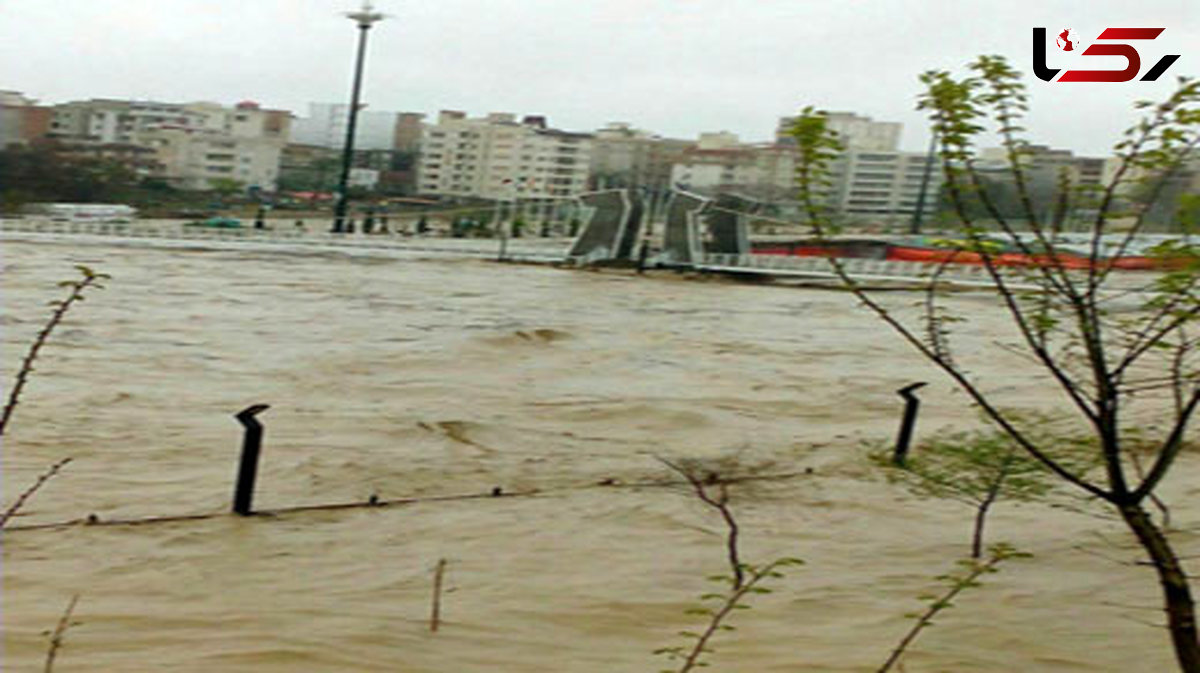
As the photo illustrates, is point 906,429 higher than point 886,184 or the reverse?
the reverse

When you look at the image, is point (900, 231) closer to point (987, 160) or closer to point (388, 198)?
point (388, 198)

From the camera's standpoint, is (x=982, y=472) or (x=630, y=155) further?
(x=630, y=155)

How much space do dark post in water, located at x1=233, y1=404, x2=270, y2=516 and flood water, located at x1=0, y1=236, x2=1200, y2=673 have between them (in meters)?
0.18

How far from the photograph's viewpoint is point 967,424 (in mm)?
9750

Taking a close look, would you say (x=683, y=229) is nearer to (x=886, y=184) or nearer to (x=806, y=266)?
(x=806, y=266)

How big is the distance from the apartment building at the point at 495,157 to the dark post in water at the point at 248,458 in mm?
44107

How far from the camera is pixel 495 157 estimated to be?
5225 centimetres

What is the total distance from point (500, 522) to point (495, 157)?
46.8 meters

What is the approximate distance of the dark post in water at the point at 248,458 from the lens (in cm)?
543

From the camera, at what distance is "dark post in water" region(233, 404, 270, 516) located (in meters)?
5.43

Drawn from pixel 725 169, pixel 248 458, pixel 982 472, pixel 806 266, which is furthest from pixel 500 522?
pixel 725 169

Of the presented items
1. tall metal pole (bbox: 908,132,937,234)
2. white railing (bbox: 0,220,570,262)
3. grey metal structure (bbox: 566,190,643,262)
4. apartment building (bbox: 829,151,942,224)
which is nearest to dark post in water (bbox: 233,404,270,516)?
tall metal pole (bbox: 908,132,937,234)

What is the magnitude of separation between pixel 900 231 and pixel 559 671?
3733 cm

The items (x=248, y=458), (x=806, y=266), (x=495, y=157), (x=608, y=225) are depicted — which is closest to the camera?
(x=248, y=458)
